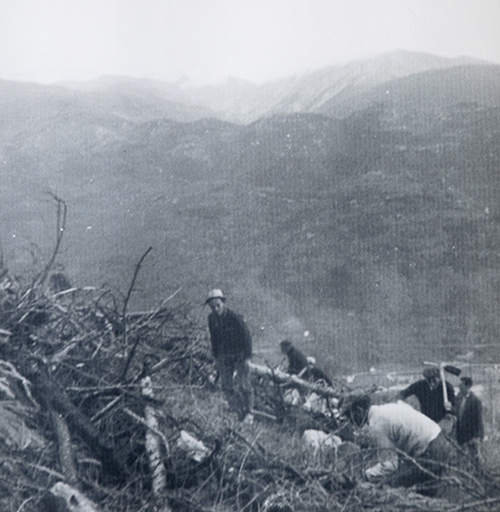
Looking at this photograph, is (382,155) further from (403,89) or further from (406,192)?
(403,89)

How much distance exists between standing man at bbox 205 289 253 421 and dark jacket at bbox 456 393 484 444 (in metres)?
2.17

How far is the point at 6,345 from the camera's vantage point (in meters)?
4.09

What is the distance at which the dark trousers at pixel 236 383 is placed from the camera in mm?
5387

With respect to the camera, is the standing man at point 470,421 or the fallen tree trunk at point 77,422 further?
the standing man at point 470,421

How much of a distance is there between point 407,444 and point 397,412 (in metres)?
0.30

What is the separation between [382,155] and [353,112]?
4.31 ft

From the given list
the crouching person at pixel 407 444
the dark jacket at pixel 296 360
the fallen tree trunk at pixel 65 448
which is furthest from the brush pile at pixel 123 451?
the dark jacket at pixel 296 360

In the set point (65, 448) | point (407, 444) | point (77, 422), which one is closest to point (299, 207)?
point (407, 444)

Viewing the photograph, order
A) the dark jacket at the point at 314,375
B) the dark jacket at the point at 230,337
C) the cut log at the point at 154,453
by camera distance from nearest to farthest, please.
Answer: the cut log at the point at 154,453
the dark jacket at the point at 314,375
the dark jacket at the point at 230,337

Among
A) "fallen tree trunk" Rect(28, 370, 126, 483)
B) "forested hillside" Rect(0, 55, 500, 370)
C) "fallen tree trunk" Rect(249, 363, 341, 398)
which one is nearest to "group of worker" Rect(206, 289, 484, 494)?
"fallen tree trunk" Rect(249, 363, 341, 398)

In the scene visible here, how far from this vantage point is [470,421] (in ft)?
14.8

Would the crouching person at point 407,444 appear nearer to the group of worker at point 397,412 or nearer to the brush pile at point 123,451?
the group of worker at point 397,412

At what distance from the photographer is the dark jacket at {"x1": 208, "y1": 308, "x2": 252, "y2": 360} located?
5.66 metres

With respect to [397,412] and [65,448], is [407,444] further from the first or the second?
[65,448]
